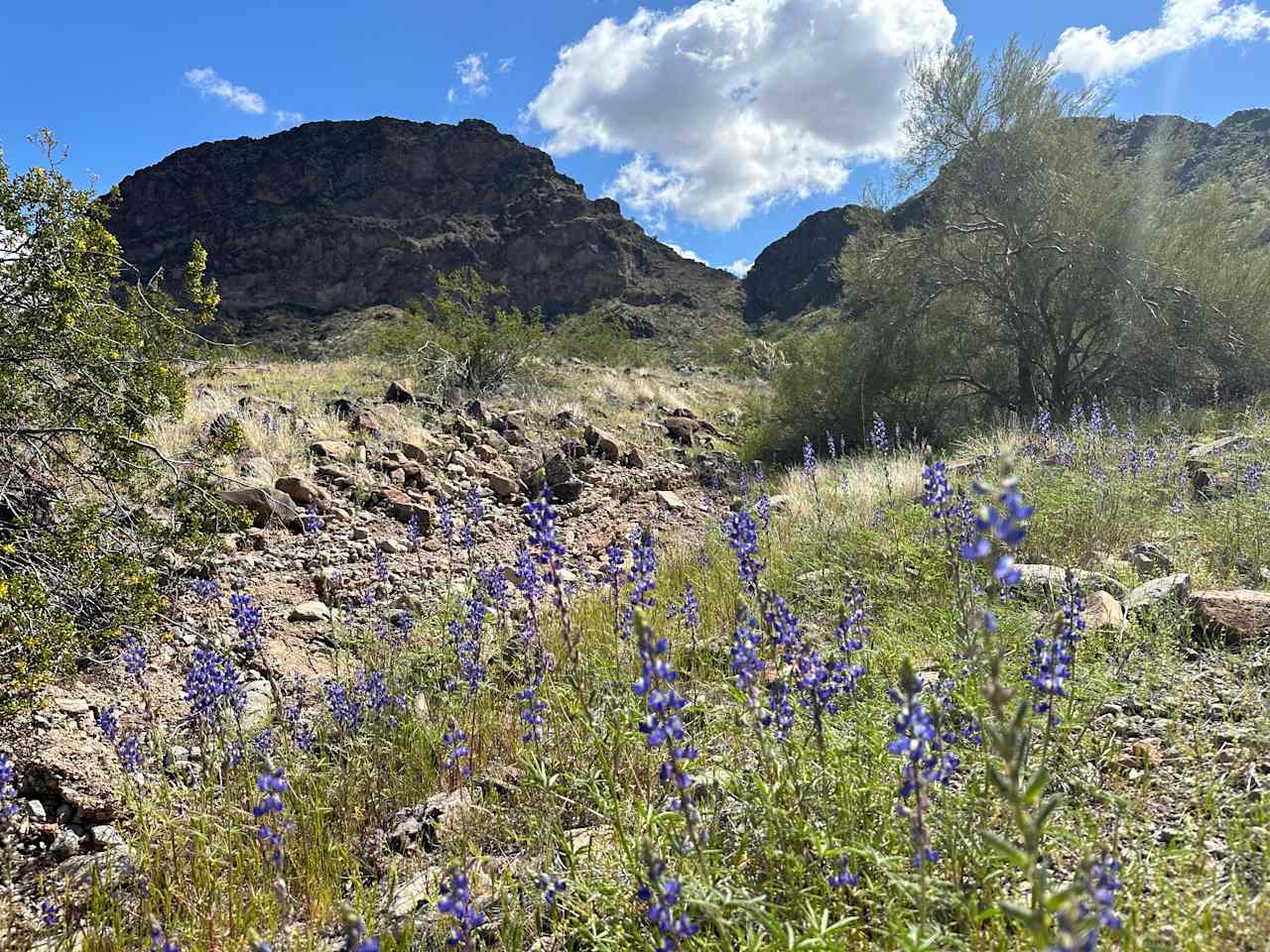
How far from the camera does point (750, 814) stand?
2.33 m

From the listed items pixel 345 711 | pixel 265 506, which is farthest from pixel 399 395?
pixel 345 711

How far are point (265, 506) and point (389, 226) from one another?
300 ft

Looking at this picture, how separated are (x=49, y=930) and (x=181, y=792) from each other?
2.07ft

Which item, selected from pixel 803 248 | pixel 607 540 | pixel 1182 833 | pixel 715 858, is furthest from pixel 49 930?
pixel 803 248

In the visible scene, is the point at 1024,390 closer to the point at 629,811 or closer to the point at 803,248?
the point at 629,811

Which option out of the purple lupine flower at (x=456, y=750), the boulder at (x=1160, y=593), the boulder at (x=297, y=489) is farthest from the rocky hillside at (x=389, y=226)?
the purple lupine flower at (x=456, y=750)

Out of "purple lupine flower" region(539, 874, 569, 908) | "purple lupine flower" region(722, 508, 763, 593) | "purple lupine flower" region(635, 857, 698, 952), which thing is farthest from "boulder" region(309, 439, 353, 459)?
"purple lupine flower" region(635, 857, 698, 952)

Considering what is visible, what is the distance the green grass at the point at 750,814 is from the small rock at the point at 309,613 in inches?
49.1

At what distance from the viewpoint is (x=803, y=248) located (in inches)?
3730

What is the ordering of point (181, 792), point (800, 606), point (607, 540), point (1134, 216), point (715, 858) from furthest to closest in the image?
1. point (1134, 216)
2. point (607, 540)
3. point (800, 606)
4. point (181, 792)
5. point (715, 858)

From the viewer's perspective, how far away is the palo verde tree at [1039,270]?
12.1 meters

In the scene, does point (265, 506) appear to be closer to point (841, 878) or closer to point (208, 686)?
point (208, 686)

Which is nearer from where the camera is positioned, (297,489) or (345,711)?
(345,711)

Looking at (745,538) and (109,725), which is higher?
(745,538)
